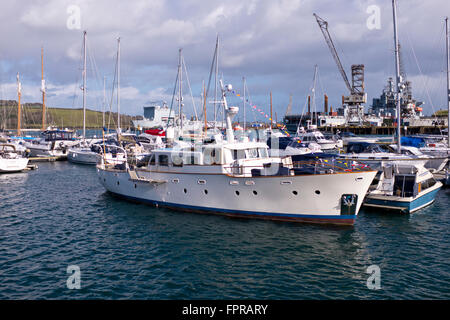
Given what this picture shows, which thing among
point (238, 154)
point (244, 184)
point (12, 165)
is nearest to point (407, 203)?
point (244, 184)

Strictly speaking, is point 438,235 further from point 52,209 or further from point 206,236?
point 52,209

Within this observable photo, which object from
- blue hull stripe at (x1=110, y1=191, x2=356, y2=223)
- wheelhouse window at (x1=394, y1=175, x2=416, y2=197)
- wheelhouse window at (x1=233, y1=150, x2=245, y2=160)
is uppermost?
wheelhouse window at (x1=233, y1=150, x2=245, y2=160)

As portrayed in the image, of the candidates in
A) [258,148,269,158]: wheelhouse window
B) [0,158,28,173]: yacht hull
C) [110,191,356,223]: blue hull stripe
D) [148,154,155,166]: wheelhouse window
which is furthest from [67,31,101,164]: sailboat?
[258,148,269,158]: wheelhouse window

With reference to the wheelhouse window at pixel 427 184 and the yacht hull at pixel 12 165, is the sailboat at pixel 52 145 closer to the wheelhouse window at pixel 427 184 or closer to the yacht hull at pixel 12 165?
the yacht hull at pixel 12 165

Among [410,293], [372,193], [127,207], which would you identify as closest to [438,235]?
[372,193]

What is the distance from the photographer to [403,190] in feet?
75.0

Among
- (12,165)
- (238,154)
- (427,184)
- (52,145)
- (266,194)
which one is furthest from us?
(52,145)

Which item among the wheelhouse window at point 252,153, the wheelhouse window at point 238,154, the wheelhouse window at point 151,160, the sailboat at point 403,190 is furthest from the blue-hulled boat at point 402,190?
the wheelhouse window at point 151,160

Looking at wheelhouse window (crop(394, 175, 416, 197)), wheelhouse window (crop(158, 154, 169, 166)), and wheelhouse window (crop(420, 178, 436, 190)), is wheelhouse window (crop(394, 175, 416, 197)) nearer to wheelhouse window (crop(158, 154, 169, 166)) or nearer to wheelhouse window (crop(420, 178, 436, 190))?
wheelhouse window (crop(420, 178, 436, 190))

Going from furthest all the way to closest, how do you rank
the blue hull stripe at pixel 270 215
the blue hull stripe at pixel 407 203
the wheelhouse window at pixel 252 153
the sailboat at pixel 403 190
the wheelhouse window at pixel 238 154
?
1. the wheelhouse window at pixel 252 153
2. the sailboat at pixel 403 190
3. the blue hull stripe at pixel 407 203
4. the wheelhouse window at pixel 238 154
5. the blue hull stripe at pixel 270 215

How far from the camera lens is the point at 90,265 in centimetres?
1452

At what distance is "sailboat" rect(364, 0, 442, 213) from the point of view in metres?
22.0

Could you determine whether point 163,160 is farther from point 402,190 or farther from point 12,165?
point 12,165

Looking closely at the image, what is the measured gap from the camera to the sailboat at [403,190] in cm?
2203
